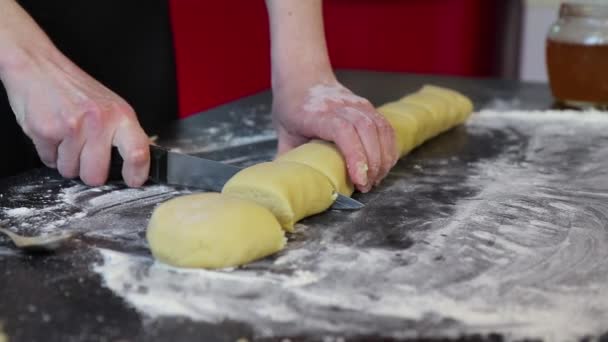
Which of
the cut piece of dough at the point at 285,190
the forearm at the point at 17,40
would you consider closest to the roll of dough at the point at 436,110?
the cut piece of dough at the point at 285,190

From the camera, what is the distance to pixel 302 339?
734 mm

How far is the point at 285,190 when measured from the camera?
102 cm

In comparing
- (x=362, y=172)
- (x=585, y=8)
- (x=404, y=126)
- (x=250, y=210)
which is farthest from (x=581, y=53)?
(x=250, y=210)

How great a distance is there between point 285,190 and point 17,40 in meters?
0.45

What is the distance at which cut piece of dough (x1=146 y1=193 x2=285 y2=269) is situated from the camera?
2.90 ft

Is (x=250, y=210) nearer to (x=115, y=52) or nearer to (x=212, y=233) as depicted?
(x=212, y=233)

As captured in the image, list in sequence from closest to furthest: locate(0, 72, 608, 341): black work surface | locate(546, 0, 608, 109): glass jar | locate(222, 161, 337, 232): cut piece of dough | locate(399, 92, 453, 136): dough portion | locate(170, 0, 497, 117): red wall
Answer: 1. locate(0, 72, 608, 341): black work surface
2. locate(222, 161, 337, 232): cut piece of dough
3. locate(399, 92, 453, 136): dough portion
4. locate(546, 0, 608, 109): glass jar
5. locate(170, 0, 497, 117): red wall

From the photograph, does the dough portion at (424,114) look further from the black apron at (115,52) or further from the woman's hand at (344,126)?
the black apron at (115,52)

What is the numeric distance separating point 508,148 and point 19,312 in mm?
988

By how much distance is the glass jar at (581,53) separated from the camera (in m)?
1.71

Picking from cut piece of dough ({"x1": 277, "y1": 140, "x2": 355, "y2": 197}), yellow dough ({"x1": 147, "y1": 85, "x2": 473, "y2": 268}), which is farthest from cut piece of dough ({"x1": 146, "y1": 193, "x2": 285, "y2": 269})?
cut piece of dough ({"x1": 277, "y1": 140, "x2": 355, "y2": 197})

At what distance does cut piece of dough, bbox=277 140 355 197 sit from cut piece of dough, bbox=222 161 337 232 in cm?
5

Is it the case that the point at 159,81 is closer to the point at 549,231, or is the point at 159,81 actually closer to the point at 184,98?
the point at 184,98

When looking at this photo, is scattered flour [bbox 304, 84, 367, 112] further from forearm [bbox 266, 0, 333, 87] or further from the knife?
the knife
